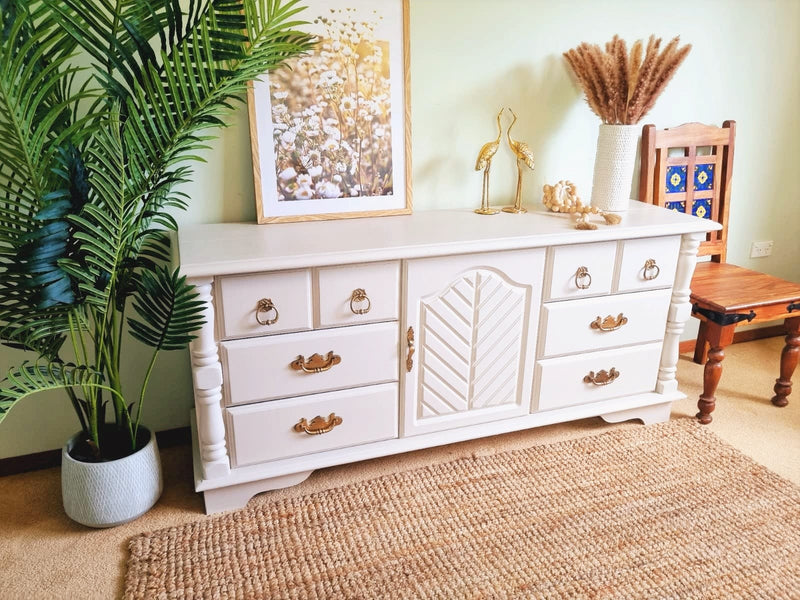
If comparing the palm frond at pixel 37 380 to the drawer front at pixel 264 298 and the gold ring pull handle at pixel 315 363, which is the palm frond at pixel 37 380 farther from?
the gold ring pull handle at pixel 315 363

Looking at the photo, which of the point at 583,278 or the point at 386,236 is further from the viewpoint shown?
the point at 583,278

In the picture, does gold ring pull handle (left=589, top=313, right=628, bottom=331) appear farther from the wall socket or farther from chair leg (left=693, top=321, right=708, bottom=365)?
the wall socket

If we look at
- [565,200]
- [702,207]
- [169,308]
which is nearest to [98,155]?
[169,308]

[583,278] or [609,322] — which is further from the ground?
[583,278]

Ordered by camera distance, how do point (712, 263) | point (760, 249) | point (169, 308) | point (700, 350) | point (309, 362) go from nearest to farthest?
point (169, 308) < point (309, 362) < point (712, 263) < point (700, 350) < point (760, 249)

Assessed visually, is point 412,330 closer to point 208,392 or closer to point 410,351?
point 410,351

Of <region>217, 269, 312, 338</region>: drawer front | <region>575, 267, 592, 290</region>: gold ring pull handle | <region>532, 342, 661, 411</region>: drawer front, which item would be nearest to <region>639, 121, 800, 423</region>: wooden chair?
<region>532, 342, 661, 411</region>: drawer front

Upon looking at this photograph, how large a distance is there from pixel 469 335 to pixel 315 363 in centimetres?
49

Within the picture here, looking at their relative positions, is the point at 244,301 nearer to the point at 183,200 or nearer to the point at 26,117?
the point at 183,200

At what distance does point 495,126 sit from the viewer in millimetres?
2301

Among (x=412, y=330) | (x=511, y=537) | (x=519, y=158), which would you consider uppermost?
(x=519, y=158)

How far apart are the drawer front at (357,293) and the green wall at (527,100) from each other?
51 centimetres

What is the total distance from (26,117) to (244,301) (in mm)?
646

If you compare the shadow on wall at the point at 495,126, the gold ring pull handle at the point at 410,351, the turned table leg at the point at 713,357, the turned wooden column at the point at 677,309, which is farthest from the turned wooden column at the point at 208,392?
the turned table leg at the point at 713,357
